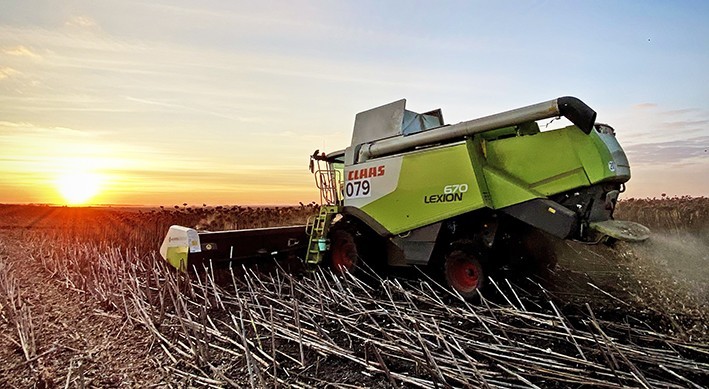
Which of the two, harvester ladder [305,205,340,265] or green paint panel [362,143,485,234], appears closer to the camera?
green paint panel [362,143,485,234]

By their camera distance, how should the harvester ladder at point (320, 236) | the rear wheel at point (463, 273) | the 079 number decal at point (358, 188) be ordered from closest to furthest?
1. the rear wheel at point (463, 273)
2. the 079 number decal at point (358, 188)
3. the harvester ladder at point (320, 236)

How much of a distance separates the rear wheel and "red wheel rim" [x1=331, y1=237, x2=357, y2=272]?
1.84m

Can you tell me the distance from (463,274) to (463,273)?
0.01m

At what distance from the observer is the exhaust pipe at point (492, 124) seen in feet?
18.4

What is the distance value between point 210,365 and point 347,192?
4.55 m

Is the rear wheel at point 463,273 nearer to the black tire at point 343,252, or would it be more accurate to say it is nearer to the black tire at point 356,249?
the black tire at point 356,249

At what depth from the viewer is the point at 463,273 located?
21.1 ft

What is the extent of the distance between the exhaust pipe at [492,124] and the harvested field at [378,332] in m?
1.60

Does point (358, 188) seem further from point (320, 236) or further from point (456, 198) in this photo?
point (456, 198)

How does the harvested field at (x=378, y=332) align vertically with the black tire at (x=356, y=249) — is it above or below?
below

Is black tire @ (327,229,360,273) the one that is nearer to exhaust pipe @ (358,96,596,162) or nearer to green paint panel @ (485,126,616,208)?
Answer: exhaust pipe @ (358,96,596,162)

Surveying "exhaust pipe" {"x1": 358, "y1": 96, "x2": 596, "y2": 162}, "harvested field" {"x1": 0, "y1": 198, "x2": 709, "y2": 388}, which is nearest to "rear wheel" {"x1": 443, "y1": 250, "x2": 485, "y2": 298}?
"harvested field" {"x1": 0, "y1": 198, "x2": 709, "y2": 388}

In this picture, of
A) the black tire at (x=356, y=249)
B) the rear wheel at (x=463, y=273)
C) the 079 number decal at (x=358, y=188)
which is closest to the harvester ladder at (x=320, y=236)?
the black tire at (x=356, y=249)

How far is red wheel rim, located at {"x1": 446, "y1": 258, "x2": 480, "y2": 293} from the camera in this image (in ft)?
20.6
